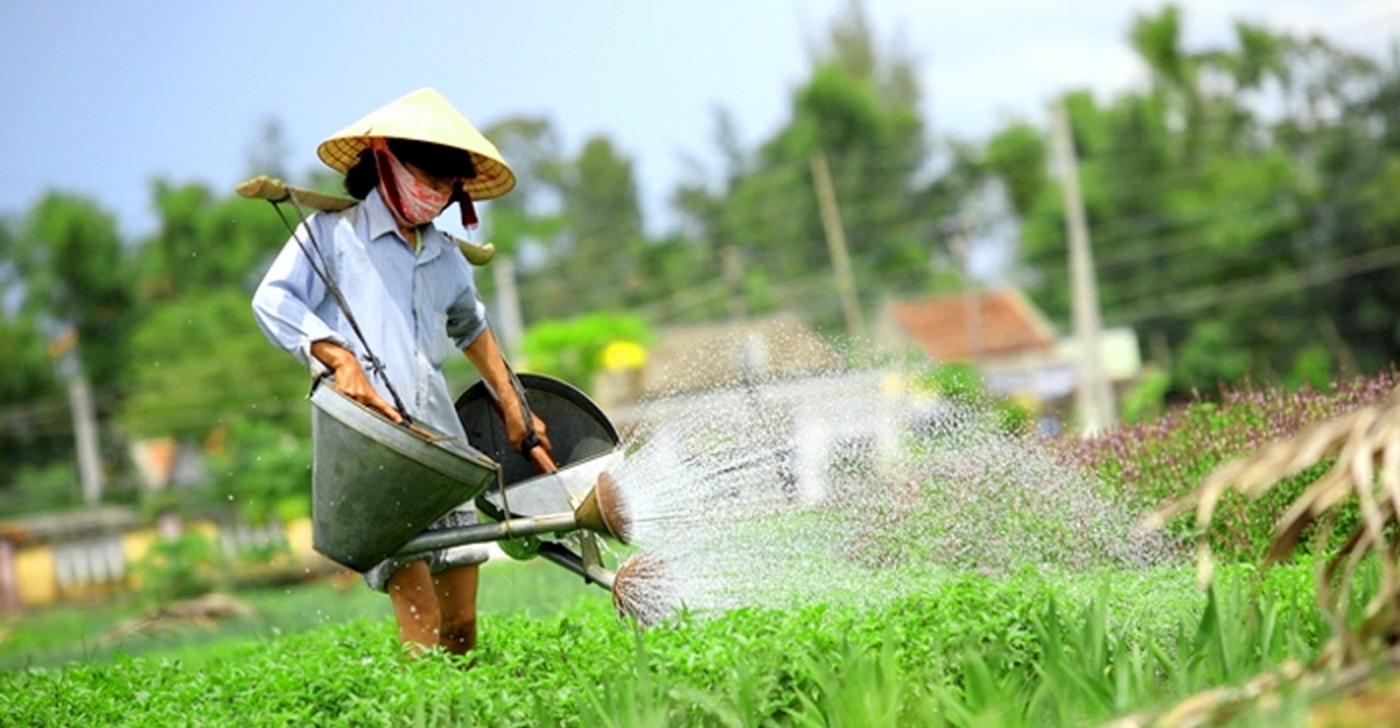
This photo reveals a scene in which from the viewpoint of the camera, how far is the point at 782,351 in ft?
24.2

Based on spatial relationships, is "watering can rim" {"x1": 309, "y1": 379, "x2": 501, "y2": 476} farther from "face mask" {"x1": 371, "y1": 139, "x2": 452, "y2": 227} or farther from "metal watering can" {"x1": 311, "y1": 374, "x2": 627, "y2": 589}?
"face mask" {"x1": 371, "y1": 139, "x2": 452, "y2": 227}

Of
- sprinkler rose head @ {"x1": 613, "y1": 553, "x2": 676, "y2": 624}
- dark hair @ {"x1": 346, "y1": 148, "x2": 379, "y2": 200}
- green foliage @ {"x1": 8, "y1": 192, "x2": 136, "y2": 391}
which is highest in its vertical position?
green foliage @ {"x1": 8, "y1": 192, "x2": 136, "y2": 391}

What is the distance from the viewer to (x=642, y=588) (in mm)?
6066

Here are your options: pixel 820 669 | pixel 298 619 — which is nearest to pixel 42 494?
pixel 298 619

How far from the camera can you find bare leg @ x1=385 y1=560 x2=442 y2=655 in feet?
20.0

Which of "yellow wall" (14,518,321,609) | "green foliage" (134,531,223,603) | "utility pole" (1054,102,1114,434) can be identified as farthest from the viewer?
"yellow wall" (14,518,321,609)

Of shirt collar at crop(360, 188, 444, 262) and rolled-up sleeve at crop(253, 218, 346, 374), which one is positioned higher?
shirt collar at crop(360, 188, 444, 262)

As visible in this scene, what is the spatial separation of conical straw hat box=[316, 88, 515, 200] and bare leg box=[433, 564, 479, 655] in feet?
4.11

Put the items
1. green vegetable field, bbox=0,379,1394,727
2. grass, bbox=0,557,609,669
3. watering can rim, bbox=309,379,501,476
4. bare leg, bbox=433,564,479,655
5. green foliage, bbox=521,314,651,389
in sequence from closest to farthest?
green vegetable field, bbox=0,379,1394,727, watering can rim, bbox=309,379,501,476, bare leg, bbox=433,564,479,655, grass, bbox=0,557,609,669, green foliage, bbox=521,314,651,389

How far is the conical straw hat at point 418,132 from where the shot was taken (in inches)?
235

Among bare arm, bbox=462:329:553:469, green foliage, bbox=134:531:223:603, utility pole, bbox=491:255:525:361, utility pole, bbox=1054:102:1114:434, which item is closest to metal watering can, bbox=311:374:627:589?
bare arm, bbox=462:329:553:469

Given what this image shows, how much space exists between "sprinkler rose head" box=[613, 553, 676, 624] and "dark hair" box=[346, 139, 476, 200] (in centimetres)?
Result: 131

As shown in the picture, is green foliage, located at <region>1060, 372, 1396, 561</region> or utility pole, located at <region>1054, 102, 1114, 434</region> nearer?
green foliage, located at <region>1060, 372, 1396, 561</region>

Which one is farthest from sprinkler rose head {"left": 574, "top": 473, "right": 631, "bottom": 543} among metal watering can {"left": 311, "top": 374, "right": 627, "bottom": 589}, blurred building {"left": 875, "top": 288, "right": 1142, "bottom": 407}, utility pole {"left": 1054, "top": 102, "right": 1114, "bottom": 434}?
blurred building {"left": 875, "top": 288, "right": 1142, "bottom": 407}
